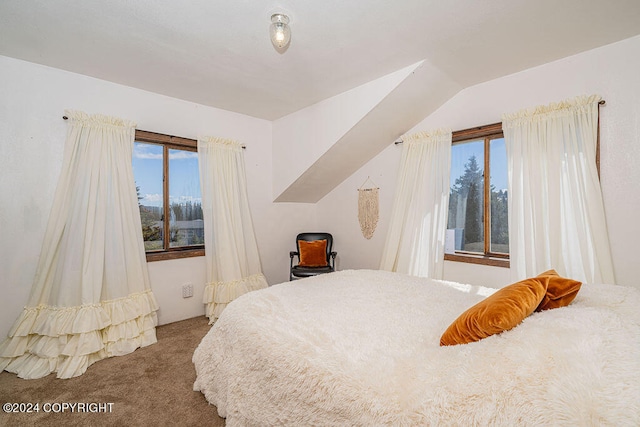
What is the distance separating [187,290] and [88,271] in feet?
3.36

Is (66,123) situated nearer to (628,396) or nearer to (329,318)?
(329,318)

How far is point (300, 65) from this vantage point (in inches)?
97.7

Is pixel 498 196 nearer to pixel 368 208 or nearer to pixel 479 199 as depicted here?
pixel 479 199

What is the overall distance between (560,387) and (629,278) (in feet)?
7.28

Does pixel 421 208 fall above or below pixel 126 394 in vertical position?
above

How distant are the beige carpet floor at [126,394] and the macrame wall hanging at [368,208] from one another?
2427 millimetres

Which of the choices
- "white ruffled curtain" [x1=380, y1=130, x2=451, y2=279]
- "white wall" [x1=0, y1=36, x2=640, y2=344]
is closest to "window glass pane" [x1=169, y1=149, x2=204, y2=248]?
"white wall" [x1=0, y1=36, x2=640, y2=344]

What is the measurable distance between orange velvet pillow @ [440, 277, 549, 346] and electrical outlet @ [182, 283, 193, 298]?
2.92 meters

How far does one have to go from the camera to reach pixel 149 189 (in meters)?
3.10

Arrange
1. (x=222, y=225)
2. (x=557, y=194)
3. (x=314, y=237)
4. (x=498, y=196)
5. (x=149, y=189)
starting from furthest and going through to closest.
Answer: (x=314, y=237) < (x=222, y=225) < (x=149, y=189) < (x=498, y=196) < (x=557, y=194)

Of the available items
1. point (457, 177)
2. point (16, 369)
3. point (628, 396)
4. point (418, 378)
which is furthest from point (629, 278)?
point (16, 369)

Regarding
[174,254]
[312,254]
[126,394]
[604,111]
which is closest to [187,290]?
[174,254]

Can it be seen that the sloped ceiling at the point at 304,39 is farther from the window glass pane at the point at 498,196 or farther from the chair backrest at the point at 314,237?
the chair backrest at the point at 314,237

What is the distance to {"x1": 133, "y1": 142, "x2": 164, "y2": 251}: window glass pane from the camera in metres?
3.03
